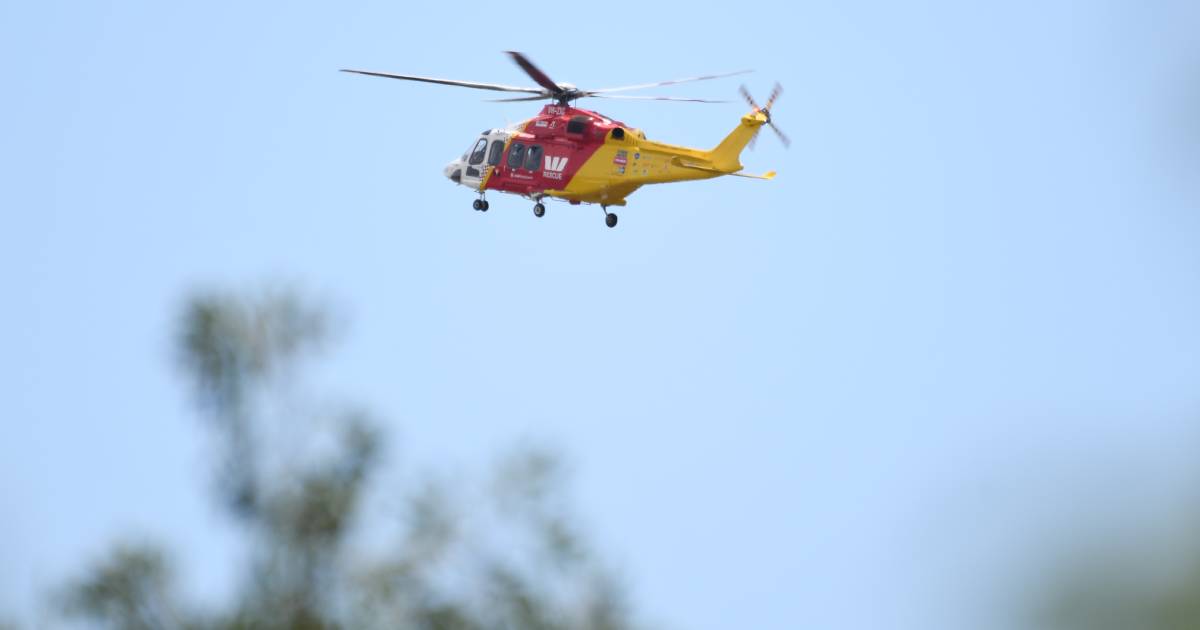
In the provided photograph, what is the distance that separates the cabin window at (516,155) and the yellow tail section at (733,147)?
388 inches

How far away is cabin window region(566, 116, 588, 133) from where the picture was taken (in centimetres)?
4622

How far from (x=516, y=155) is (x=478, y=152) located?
2929 mm

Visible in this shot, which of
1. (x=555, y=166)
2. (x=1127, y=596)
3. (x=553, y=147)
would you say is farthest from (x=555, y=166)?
(x=1127, y=596)

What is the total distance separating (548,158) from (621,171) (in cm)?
429

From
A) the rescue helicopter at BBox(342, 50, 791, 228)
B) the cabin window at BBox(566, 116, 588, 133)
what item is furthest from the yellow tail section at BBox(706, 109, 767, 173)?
the cabin window at BBox(566, 116, 588, 133)

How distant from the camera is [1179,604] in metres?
5.54

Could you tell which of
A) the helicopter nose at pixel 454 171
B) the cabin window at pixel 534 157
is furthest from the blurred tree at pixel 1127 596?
the helicopter nose at pixel 454 171

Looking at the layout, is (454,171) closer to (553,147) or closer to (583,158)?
(553,147)

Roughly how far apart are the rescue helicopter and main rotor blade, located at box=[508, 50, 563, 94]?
41 millimetres

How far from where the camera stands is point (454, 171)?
53.1 metres

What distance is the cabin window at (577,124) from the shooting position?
46.2 metres

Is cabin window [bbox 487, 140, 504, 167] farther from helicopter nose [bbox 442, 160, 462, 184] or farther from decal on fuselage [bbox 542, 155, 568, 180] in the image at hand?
decal on fuselage [bbox 542, 155, 568, 180]

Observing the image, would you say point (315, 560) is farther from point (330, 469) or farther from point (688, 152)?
point (688, 152)

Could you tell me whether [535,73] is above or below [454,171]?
above
